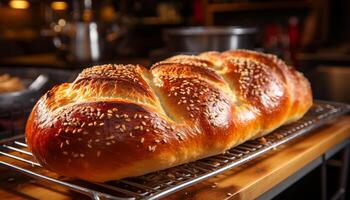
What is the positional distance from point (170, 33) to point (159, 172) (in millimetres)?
1324

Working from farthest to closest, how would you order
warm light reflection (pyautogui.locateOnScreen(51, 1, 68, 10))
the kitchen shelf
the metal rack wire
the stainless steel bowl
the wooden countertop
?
1. warm light reflection (pyautogui.locateOnScreen(51, 1, 68, 10))
2. the kitchen shelf
3. the stainless steel bowl
4. the wooden countertop
5. the metal rack wire

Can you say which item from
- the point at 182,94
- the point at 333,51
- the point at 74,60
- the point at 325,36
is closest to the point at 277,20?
the point at 325,36

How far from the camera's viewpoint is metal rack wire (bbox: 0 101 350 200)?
839 mm

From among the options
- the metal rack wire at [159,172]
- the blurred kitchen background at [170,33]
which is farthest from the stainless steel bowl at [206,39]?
the metal rack wire at [159,172]

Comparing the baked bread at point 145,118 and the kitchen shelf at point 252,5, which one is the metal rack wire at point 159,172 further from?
the kitchen shelf at point 252,5

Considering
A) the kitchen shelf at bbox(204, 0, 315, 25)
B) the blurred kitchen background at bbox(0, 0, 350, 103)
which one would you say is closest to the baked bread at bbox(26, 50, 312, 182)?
the blurred kitchen background at bbox(0, 0, 350, 103)

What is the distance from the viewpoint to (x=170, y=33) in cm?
223

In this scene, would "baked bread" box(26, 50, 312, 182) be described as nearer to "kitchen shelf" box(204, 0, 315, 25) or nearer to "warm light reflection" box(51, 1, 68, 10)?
"kitchen shelf" box(204, 0, 315, 25)

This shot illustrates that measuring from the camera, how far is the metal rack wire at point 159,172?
84 cm

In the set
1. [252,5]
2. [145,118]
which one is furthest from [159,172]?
[252,5]

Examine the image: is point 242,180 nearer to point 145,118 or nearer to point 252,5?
point 145,118

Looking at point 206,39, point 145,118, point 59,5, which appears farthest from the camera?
point 59,5

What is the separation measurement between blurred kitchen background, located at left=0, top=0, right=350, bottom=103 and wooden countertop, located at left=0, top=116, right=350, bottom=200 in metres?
0.87

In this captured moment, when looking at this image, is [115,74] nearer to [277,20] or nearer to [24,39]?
[277,20]
